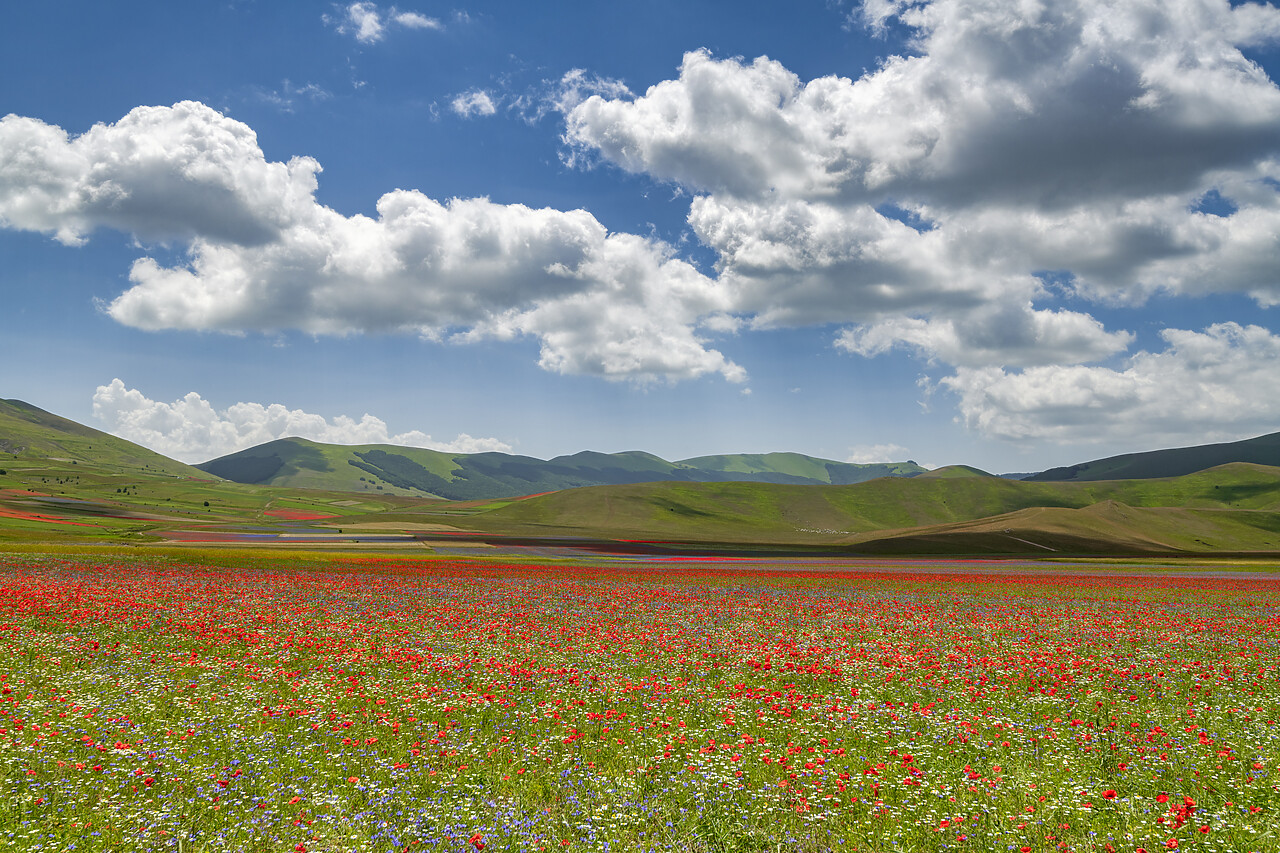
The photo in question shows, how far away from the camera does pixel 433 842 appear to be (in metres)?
9.45

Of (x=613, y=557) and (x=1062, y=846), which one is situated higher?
(x=1062, y=846)

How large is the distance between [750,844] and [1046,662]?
1699 centimetres

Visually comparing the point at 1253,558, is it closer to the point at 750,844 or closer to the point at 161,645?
the point at 750,844

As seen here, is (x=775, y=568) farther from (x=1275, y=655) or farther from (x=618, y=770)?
(x=618, y=770)

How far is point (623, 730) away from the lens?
586 inches

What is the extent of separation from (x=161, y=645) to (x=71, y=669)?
339 centimetres

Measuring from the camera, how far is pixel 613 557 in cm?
8212

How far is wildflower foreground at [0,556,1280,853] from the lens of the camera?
10.3 metres

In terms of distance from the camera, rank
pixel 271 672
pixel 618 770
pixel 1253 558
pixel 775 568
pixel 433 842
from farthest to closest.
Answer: pixel 1253 558 → pixel 775 568 → pixel 271 672 → pixel 618 770 → pixel 433 842

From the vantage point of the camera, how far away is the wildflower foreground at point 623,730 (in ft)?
33.8

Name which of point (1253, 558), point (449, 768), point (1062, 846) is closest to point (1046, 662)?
point (1062, 846)

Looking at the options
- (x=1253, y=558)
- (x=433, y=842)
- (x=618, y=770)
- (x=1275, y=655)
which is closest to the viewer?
(x=433, y=842)

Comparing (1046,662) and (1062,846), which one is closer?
(1062,846)

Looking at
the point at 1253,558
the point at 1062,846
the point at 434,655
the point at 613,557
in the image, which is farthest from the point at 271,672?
the point at 1253,558
